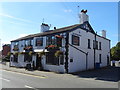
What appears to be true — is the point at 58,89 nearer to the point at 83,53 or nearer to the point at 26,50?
the point at 83,53

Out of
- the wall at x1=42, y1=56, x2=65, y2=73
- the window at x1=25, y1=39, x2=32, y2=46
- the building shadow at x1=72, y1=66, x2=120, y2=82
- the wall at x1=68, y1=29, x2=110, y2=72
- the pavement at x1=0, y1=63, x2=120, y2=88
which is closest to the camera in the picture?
the pavement at x1=0, y1=63, x2=120, y2=88

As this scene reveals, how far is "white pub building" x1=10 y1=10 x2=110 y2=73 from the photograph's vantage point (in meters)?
18.8

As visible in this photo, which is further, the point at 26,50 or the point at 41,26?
the point at 41,26

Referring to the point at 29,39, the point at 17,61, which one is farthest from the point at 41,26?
the point at 17,61

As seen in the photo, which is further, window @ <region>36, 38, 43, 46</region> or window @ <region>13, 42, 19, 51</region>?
window @ <region>13, 42, 19, 51</region>

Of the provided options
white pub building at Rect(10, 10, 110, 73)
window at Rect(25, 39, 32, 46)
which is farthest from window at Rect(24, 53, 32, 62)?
window at Rect(25, 39, 32, 46)

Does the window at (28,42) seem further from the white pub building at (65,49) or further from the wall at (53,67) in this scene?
the wall at (53,67)

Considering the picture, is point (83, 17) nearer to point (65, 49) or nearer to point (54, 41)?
point (54, 41)

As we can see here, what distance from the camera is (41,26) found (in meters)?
28.2

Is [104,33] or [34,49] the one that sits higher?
[104,33]

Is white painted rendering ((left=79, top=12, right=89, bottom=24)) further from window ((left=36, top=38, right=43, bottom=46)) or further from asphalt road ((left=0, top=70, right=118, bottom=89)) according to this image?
asphalt road ((left=0, top=70, right=118, bottom=89))

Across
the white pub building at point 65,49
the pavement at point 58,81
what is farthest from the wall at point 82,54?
the pavement at point 58,81

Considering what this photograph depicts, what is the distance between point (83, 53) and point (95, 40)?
5.39 metres

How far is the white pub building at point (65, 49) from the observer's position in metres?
18.8
